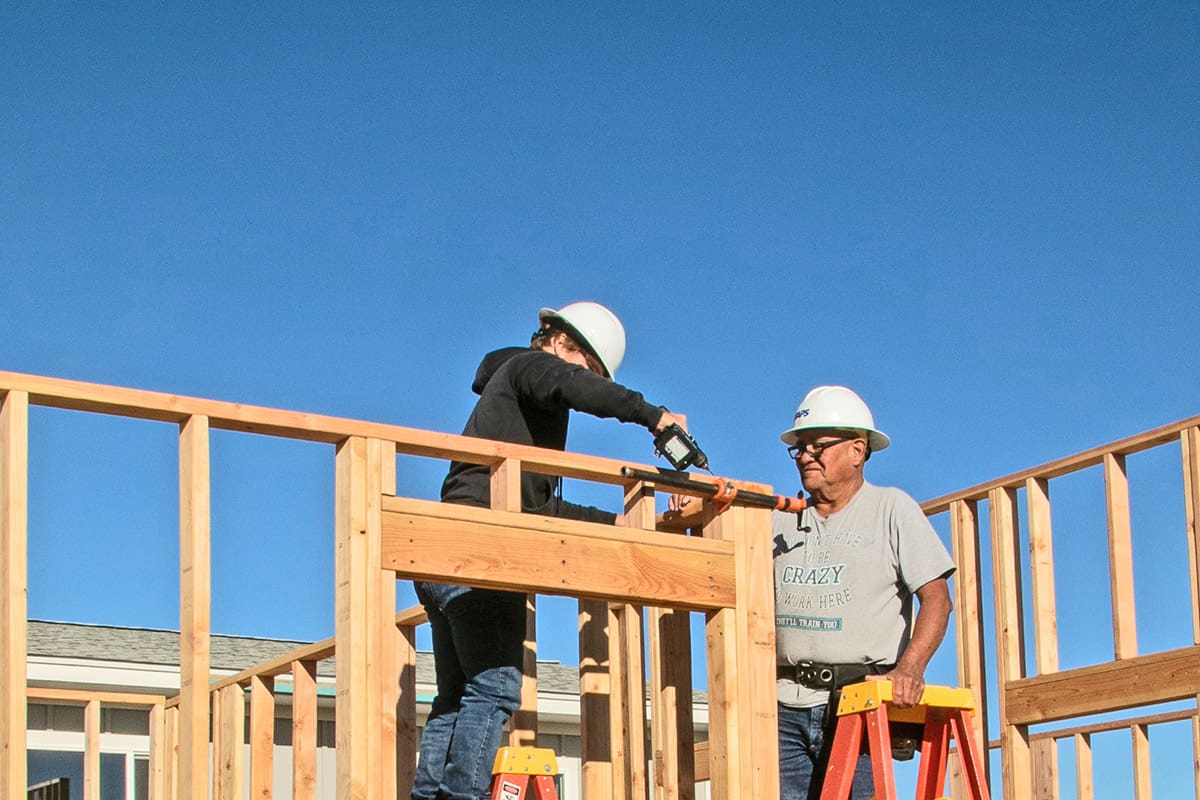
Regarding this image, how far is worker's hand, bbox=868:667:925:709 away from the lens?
5.98 meters

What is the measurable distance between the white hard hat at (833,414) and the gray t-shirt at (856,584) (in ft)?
0.93

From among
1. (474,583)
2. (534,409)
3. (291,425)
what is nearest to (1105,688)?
(534,409)

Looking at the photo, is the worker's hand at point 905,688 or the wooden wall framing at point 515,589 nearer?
the wooden wall framing at point 515,589

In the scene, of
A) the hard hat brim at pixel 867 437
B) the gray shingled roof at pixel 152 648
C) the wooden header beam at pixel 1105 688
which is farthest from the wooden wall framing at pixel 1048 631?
the gray shingled roof at pixel 152 648

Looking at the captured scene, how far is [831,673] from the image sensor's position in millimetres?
6449

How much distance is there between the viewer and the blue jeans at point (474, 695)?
5.90m

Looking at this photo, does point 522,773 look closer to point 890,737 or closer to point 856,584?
point 890,737

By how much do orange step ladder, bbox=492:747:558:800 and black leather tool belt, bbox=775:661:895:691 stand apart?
102 centimetres

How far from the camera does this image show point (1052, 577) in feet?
30.6

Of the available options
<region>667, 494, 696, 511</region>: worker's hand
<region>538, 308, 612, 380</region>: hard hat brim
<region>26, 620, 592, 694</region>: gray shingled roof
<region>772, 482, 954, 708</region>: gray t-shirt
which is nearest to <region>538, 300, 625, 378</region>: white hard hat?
<region>538, 308, 612, 380</region>: hard hat brim

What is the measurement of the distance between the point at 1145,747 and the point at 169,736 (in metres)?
6.21

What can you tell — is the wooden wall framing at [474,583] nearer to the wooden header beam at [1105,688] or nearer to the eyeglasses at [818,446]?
A: the eyeglasses at [818,446]

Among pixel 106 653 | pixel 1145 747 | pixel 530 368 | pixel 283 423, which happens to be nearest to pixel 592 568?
pixel 530 368

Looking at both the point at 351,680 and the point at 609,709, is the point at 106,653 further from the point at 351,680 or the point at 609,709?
the point at 351,680
